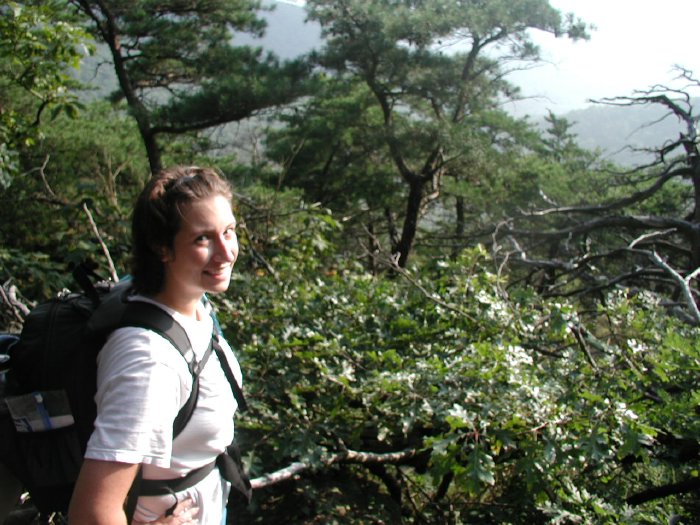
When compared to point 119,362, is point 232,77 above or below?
above

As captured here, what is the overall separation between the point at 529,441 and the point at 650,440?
0.41 metres

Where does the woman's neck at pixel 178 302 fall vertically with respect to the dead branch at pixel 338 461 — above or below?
above

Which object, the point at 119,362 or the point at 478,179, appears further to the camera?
the point at 478,179

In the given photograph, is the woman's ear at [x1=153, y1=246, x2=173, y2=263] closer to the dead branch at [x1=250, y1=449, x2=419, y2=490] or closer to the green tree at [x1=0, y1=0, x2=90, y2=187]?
the dead branch at [x1=250, y1=449, x2=419, y2=490]

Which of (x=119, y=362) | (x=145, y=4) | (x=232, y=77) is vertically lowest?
(x=119, y=362)

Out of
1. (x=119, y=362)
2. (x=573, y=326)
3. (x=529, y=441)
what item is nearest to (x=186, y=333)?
(x=119, y=362)

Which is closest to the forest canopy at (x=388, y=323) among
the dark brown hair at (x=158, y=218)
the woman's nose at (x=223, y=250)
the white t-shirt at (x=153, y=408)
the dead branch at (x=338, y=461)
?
the dead branch at (x=338, y=461)

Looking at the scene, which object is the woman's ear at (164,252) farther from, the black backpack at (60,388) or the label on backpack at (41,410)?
the label on backpack at (41,410)

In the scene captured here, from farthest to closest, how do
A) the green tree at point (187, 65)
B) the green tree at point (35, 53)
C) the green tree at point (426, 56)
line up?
1. the green tree at point (426, 56)
2. the green tree at point (187, 65)
3. the green tree at point (35, 53)

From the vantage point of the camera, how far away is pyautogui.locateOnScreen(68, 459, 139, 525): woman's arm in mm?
1016

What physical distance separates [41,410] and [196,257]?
0.41 m

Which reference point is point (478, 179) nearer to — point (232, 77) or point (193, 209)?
point (232, 77)

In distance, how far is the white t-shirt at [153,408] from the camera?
1032 mm

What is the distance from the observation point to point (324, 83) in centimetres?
1091
